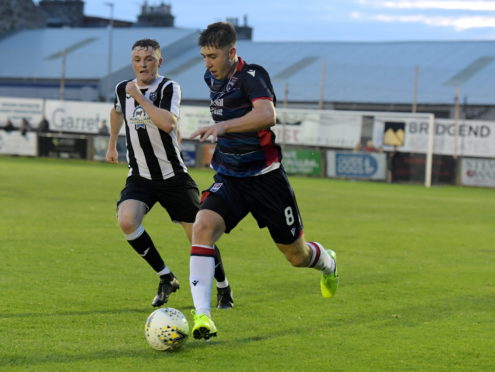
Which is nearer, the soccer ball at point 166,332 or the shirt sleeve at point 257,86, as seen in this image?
the soccer ball at point 166,332

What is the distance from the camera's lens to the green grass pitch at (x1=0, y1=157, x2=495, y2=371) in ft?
21.1

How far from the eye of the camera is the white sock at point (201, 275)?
6699mm

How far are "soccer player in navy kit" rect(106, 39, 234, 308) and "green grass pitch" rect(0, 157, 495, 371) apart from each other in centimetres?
38

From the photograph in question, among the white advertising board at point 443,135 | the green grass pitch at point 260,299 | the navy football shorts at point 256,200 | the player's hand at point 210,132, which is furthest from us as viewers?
the white advertising board at point 443,135

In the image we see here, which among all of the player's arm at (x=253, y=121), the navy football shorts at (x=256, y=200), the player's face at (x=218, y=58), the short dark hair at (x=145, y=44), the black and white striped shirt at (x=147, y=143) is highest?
the short dark hair at (x=145, y=44)

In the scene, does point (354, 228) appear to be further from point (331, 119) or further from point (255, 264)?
point (331, 119)

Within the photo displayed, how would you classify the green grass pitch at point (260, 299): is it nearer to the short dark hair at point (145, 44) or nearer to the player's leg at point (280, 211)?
the player's leg at point (280, 211)

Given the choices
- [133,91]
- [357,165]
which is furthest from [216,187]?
[357,165]

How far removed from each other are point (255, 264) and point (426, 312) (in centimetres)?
342

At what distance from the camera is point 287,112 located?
40250 millimetres

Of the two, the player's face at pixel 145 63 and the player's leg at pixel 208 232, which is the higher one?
the player's face at pixel 145 63

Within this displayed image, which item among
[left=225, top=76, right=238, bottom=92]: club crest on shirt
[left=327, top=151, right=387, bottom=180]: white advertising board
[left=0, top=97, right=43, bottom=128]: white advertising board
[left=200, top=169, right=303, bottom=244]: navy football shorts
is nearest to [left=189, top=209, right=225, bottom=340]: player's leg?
[left=200, top=169, right=303, bottom=244]: navy football shorts

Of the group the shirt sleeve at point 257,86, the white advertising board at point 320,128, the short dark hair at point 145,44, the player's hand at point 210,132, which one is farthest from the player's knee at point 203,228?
the white advertising board at point 320,128

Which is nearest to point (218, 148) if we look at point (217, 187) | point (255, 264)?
point (217, 187)
